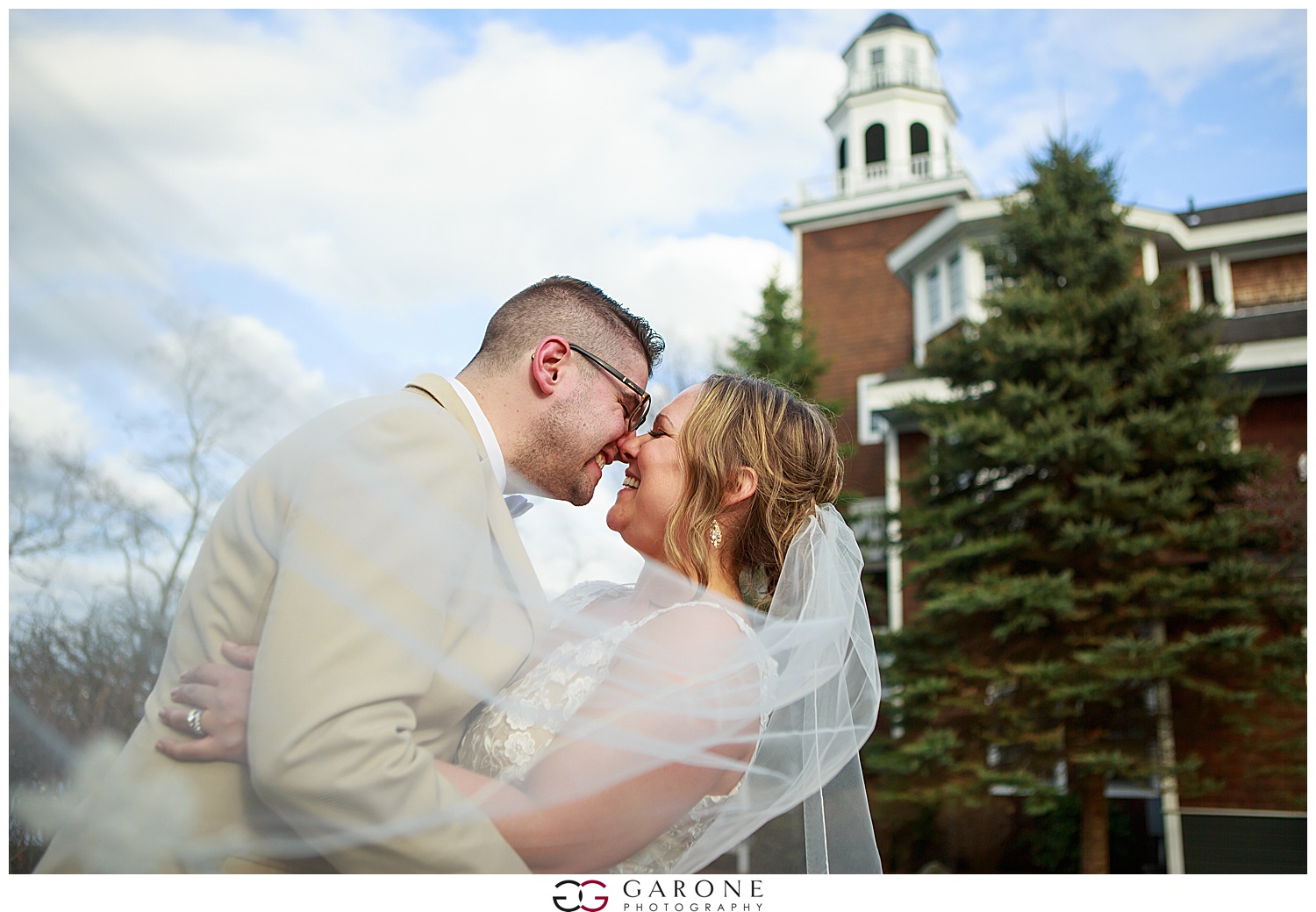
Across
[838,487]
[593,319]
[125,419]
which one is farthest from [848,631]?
[125,419]

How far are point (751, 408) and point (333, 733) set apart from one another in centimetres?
127

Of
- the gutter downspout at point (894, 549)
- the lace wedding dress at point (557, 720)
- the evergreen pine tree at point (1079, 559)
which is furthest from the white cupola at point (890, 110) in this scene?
the lace wedding dress at point (557, 720)

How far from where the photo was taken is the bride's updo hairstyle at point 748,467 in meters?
2.24

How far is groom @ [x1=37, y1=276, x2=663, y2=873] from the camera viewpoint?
1.37 metres

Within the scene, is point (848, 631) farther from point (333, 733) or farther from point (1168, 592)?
point (1168, 592)

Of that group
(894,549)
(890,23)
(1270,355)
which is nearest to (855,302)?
(894,549)

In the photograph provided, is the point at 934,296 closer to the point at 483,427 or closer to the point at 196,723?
the point at 483,427

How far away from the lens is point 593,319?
208 cm

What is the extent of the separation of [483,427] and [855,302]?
12.1m

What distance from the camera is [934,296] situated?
12.4 metres

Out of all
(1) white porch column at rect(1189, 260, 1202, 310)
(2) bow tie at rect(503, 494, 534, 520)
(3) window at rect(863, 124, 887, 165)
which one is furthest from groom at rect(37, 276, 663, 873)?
(3) window at rect(863, 124, 887, 165)

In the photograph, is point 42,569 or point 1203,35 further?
point 1203,35

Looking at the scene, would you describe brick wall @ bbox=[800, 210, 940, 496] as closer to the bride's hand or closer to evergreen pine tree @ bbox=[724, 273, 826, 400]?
evergreen pine tree @ bbox=[724, 273, 826, 400]

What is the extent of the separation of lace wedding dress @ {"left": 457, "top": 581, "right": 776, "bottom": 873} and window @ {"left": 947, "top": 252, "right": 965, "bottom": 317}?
10530 mm
